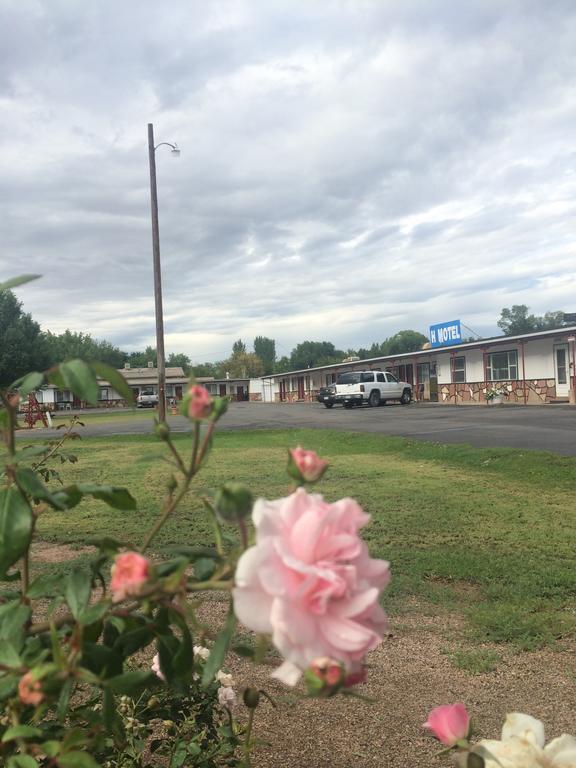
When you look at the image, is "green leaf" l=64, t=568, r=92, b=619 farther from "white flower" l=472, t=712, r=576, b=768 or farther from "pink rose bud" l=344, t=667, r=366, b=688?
"white flower" l=472, t=712, r=576, b=768

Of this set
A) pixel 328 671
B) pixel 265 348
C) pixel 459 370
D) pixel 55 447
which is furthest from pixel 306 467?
pixel 265 348

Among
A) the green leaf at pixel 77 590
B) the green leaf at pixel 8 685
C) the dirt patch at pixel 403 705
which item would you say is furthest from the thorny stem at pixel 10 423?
the dirt patch at pixel 403 705

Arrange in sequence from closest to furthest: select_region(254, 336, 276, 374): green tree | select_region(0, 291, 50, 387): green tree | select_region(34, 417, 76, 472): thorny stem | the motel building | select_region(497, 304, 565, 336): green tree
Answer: select_region(34, 417, 76, 472): thorny stem, the motel building, select_region(0, 291, 50, 387): green tree, select_region(497, 304, 565, 336): green tree, select_region(254, 336, 276, 374): green tree

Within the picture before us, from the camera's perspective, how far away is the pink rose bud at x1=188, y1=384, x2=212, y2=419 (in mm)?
842

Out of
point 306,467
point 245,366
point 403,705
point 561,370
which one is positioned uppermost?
point 245,366

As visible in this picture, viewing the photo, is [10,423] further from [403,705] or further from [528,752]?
[403,705]

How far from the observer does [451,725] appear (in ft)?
2.67

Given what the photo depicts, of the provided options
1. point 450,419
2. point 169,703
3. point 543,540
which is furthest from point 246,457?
point 169,703

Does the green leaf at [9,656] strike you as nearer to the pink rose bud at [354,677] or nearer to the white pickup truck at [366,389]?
the pink rose bud at [354,677]

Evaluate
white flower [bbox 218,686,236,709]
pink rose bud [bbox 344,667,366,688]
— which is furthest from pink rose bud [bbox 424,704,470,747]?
white flower [bbox 218,686,236,709]

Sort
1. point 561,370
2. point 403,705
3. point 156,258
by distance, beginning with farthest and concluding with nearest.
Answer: point 561,370 → point 156,258 → point 403,705

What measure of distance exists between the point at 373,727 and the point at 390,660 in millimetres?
713

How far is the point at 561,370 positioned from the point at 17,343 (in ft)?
117

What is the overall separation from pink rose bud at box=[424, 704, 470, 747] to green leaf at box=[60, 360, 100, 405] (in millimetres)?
594
